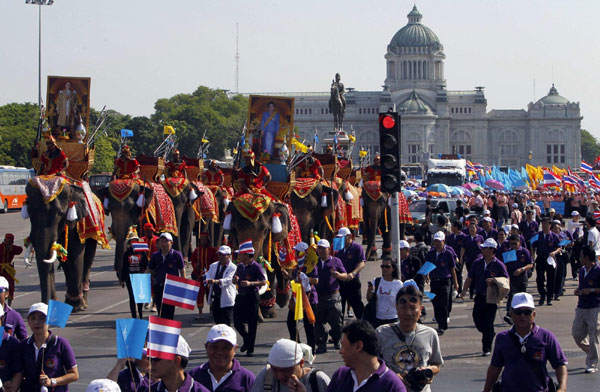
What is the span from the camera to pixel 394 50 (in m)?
189

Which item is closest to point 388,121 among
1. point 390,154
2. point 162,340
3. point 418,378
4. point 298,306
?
point 390,154

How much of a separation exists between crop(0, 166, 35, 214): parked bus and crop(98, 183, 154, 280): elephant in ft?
115

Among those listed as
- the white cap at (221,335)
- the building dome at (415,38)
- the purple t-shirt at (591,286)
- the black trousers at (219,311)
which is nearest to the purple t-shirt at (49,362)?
the white cap at (221,335)

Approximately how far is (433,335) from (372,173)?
19.5 m

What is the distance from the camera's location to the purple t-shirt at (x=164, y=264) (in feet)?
48.9

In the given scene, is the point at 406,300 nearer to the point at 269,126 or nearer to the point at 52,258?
the point at 52,258

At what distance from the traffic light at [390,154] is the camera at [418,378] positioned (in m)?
6.24

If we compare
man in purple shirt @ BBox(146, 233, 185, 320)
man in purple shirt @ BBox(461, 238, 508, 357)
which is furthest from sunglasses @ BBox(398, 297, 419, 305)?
man in purple shirt @ BBox(146, 233, 185, 320)

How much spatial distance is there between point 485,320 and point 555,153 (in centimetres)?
17203

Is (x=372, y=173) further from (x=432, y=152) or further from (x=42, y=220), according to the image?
(x=432, y=152)

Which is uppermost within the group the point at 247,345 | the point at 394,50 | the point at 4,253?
the point at 394,50

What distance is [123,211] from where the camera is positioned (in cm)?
1991

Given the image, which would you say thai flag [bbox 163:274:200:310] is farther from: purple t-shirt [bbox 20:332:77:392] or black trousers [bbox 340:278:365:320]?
black trousers [bbox 340:278:365:320]

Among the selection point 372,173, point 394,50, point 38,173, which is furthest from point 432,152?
point 38,173
